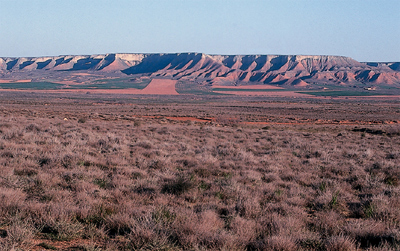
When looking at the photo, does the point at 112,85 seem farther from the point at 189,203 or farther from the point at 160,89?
the point at 189,203

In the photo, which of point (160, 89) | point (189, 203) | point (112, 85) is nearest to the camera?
point (189, 203)

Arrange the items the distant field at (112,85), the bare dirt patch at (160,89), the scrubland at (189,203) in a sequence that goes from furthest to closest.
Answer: the distant field at (112,85), the bare dirt patch at (160,89), the scrubland at (189,203)

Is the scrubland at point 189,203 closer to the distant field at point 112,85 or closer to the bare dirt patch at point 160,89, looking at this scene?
the bare dirt patch at point 160,89

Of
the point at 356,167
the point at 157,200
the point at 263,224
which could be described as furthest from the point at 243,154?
the point at 263,224

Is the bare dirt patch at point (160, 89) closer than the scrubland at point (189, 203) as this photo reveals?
No

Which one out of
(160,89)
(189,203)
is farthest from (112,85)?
(189,203)

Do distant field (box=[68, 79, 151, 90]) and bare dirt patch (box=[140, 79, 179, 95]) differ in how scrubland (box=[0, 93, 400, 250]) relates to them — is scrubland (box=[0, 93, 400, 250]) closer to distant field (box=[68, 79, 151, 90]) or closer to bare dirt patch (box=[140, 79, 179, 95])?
bare dirt patch (box=[140, 79, 179, 95])

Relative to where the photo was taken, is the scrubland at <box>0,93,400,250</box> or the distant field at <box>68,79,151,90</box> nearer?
the scrubland at <box>0,93,400,250</box>

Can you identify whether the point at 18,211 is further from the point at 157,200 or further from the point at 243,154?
the point at 243,154

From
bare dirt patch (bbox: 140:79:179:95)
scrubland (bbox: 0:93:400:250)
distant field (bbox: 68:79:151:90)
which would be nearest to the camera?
scrubland (bbox: 0:93:400:250)

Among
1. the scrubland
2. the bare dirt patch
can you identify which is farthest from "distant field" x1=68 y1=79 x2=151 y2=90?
the scrubland

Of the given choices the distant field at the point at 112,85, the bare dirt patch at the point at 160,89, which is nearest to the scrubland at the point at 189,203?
the bare dirt patch at the point at 160,89

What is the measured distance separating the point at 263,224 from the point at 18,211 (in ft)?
12.5

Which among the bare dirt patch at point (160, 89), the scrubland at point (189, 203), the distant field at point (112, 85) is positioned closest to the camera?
the scrubland at point (189, 203)
